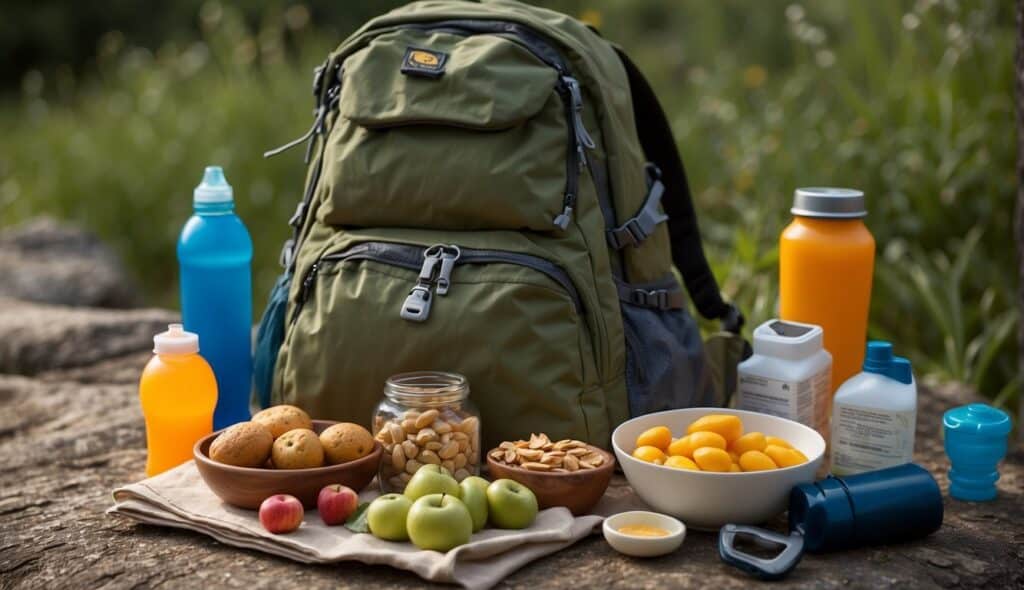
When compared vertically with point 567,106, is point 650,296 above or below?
below

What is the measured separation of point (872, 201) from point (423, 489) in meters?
2.62

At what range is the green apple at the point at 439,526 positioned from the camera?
193 centimetres

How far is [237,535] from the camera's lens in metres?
2.08

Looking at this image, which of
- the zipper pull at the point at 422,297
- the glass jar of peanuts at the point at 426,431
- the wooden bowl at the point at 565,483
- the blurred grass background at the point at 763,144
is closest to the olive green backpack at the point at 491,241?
the zipper pull at the point at 422,297

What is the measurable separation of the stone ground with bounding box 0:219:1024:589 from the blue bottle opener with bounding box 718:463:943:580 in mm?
34

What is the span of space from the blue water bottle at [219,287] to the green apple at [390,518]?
2.72 ft

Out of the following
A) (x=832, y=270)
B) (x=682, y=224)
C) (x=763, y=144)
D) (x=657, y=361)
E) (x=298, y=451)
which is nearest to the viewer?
(x=298, y=451)

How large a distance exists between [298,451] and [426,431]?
25cm

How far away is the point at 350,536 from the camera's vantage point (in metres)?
2.04

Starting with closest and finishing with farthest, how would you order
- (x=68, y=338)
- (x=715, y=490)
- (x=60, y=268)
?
(x=715, y=490)
(x=68, y=338)
(x=60, y=268)

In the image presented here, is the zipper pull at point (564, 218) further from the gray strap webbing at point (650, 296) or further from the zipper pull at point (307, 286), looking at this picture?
the zipper pull at point (307, 286)

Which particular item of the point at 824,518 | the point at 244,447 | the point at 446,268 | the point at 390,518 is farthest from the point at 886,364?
the point at 244,447

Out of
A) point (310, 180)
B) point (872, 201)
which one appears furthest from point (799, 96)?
point (310, 180)

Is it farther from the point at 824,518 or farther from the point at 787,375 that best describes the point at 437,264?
the point at 824,518
